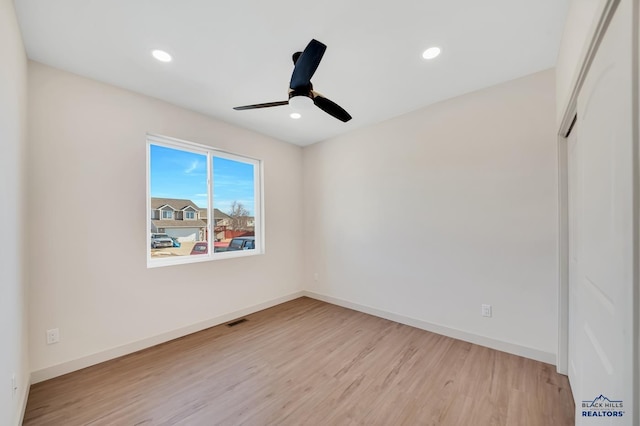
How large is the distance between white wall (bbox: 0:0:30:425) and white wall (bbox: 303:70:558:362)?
3248 millimetres

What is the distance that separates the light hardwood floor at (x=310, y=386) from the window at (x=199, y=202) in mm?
1083

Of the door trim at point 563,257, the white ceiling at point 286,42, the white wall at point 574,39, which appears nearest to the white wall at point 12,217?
the white ceiling at point 286,42

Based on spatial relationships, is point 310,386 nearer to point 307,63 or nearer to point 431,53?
point 307,63

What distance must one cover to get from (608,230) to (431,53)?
179cm

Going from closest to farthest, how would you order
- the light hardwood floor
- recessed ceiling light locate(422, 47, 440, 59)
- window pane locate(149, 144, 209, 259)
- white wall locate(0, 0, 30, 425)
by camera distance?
white wall locate(0, 0, 30, 425) → the light hardwood floor → recessed ceiling light locate(422, 47, 440, 59) → window pane locate(149, 144, 209, 259)

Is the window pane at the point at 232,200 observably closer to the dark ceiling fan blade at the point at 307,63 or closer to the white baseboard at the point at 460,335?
the white baseboard at the point at 460,335

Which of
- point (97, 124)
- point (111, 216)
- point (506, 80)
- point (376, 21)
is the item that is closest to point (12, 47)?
point (97, 124)

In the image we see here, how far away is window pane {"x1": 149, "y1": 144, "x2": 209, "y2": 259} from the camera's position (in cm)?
286

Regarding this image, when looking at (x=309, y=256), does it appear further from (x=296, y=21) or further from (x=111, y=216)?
(x=296, y=21)

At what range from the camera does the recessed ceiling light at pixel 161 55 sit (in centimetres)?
200

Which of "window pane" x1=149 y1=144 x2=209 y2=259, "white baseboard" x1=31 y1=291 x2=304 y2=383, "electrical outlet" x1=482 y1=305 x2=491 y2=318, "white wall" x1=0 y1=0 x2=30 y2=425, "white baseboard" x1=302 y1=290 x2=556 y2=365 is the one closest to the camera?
"white wall" x1=0 y1=0 x2=30 y2=425

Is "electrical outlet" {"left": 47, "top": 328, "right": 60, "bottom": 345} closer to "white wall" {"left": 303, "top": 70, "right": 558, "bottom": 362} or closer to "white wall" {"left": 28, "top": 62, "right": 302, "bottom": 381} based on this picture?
"white wall" {"left": 28, "top": 62, "right": 302, "bottom": 381}

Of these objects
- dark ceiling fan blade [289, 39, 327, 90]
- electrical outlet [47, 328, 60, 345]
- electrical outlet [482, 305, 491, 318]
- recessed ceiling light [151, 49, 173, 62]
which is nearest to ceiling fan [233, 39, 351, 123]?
dark ceiling fan blade [289, 39, 327, 90]

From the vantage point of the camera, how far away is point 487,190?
2.58 meters
